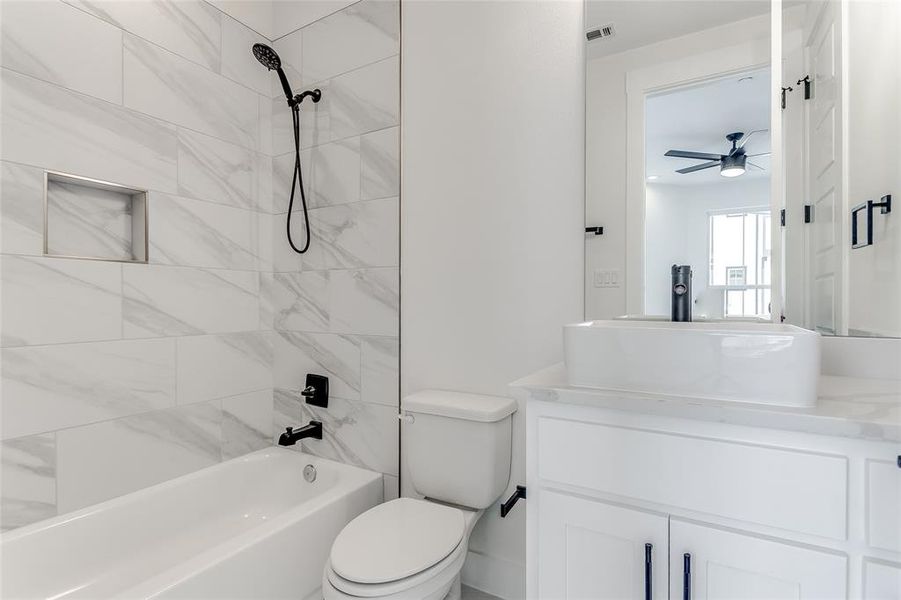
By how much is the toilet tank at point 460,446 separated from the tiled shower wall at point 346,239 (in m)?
0.30

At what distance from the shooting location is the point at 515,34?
1.67 meters

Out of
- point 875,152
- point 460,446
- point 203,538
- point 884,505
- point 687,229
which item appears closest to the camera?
point 884,505

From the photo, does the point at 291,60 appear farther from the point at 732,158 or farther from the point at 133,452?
the point at 732,158

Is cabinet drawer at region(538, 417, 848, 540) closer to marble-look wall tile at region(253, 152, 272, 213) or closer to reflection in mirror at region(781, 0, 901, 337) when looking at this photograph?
reflection in mirror at region(781, 0, 901, 337)

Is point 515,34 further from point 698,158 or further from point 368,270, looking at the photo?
point 368,270

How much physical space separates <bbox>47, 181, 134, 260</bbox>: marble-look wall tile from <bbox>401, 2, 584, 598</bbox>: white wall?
110 cm

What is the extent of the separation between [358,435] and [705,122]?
1.76 meters

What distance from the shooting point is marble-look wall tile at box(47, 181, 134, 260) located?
5.26ft

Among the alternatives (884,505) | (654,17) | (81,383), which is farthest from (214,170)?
(884,505)

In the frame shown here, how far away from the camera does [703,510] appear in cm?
91

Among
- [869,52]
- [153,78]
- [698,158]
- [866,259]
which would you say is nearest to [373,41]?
[153,78]

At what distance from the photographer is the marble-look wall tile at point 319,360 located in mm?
2055

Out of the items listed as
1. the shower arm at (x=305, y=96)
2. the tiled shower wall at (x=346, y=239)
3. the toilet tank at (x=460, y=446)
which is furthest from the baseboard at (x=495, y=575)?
the shower arm at (x=305, y=96)

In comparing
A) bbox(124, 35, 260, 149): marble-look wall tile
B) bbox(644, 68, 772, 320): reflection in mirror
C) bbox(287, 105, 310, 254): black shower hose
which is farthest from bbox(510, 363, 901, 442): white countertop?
bbox(124, 35, 260, 149): marble-look wall tile
